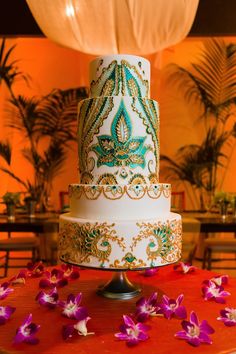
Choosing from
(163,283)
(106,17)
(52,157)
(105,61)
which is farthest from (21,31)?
(163,283)

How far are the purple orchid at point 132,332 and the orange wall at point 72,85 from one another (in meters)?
4.28

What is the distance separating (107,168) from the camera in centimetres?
111

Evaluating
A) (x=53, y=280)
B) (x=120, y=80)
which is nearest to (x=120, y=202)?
(x=120, y=80)

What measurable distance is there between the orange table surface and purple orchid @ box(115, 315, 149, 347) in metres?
0.01

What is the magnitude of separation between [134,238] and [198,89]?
13.8 ft

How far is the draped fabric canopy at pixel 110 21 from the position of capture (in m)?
1.61

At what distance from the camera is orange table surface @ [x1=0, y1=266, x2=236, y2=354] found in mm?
808

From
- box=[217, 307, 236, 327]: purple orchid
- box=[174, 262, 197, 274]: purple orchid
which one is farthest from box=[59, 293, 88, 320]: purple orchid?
box=[174, 262, 197, 274]: purple orchid

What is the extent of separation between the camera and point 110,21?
5.37 ft

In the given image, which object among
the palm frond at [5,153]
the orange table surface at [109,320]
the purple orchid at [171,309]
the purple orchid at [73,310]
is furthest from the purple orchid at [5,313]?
the palm frond at [5,153]

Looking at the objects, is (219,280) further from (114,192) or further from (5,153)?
(5,153)

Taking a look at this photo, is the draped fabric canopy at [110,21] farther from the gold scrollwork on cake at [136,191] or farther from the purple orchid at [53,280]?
the purple orchid at [53,280]

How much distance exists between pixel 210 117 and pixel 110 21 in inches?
143

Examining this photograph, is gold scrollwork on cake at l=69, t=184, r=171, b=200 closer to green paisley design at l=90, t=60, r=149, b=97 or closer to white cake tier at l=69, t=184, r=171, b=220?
white cake tier at l=69, t=184, r=171, b=220
